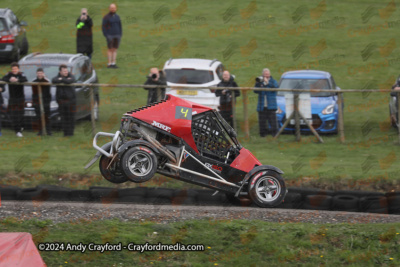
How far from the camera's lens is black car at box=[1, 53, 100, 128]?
47.1ft

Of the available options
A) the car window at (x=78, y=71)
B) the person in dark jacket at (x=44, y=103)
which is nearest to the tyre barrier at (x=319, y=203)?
the person in dark jacket at (x=44, y=103)

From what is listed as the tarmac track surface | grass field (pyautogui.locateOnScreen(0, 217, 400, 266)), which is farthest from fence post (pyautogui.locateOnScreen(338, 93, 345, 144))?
grass field (pyautogui.locateOnScreen(0, 217, 400, 266))

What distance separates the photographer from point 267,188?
10.7 m

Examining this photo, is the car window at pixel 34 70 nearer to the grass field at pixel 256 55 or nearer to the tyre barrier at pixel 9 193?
the grass field at pixel 256 55

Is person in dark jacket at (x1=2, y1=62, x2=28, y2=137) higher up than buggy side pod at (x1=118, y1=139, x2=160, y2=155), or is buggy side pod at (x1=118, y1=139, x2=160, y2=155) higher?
person in dark jacket at (x1=2, y1=62, x2=28, y2=137)

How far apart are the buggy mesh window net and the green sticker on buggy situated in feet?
0.52

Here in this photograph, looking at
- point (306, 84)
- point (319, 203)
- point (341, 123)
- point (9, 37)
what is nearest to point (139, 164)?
point (319, 203)

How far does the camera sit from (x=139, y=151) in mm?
9719

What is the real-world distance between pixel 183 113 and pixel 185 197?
214cm

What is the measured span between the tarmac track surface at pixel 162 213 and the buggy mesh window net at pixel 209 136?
3.53ft

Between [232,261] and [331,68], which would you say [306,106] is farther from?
[331,68]

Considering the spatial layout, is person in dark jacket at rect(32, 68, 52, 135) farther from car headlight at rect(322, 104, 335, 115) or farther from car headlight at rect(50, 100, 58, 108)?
car headlight at rect(322, 104, 335, 115)

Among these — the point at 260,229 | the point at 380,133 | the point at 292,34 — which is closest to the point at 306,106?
the point at 380,133

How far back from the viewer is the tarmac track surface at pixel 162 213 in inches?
404
